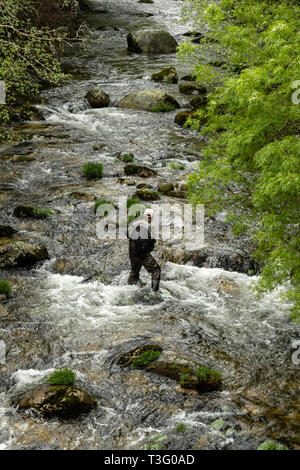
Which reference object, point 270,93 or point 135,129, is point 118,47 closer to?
point 135,129

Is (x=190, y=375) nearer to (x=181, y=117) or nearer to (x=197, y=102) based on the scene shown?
(x=181, y=117)

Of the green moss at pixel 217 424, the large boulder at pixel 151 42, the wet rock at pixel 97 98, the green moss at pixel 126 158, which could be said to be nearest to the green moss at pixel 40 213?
the green moss at pixel 126 158

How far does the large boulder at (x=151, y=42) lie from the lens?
4184 centimetres

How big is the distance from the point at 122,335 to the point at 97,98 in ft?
72.3

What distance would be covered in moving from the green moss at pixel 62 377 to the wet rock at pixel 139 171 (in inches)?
520

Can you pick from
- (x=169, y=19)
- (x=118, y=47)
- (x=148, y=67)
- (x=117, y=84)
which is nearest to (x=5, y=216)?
(x=117, y=84)

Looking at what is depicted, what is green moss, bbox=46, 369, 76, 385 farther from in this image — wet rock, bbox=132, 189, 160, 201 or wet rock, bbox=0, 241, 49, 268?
wet rock, bbox=132, 189, 160, 201

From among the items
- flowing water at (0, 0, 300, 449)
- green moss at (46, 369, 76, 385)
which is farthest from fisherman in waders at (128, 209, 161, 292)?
green moss at (46, 369, 76, 385)

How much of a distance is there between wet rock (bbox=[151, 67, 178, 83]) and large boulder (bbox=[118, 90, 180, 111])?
3879mm

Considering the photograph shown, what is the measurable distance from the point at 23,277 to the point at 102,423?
6576 mm

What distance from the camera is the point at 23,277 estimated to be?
14883 mm

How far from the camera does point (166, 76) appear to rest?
35.0m

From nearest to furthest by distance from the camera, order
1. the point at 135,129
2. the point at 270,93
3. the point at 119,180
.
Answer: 1. the point at 270,93
2. the point at 119,180
3. the point at 135,129

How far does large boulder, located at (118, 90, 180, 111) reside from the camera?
3092 centimetres
